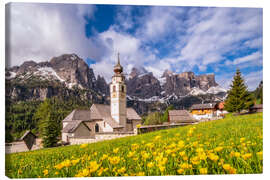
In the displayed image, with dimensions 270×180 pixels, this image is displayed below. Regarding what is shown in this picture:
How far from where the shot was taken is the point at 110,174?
7.43 feet

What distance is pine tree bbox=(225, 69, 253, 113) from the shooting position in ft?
14.9

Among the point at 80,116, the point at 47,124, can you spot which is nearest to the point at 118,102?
the point at 80,116

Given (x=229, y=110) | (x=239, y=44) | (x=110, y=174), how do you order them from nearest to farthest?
(x=110, y=174)
(x=239, y=44)
(x=229, y=110)

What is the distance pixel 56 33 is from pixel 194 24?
11.1ft

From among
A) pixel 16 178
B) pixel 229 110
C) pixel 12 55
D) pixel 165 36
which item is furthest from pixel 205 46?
pixel 16 178

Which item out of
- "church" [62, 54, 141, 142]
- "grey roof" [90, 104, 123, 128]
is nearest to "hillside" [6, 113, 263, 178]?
"church" [62, 54, 141, 142]

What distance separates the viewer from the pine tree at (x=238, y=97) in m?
4.54

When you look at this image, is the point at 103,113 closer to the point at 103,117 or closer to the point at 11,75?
the point at 103,117

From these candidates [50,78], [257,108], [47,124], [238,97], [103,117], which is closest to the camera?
[257,108]

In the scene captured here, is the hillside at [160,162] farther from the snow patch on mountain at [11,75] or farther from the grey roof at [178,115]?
the grey roof at [178,115]

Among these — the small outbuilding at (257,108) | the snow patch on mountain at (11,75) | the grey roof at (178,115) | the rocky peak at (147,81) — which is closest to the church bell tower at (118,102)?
the grey roof at (178,115)

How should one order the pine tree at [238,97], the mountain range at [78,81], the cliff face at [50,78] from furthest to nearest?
the pine tree at [238,97]
the mountain range at [78,81]
the cliff face at [50,78]

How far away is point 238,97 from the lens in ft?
18.3

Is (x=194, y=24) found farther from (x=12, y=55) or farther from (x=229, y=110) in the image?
(x=12, y=55)
